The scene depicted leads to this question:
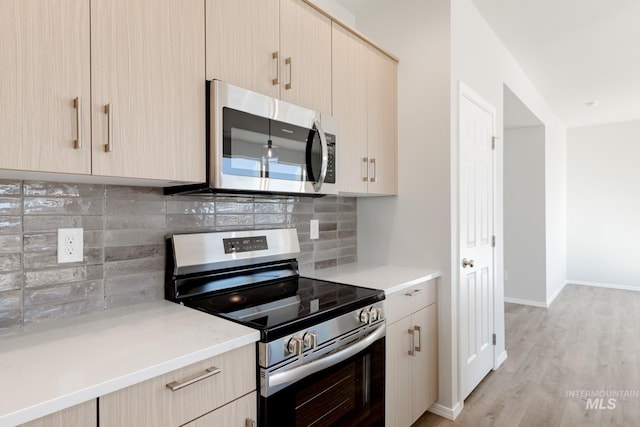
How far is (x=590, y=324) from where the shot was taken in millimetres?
4125

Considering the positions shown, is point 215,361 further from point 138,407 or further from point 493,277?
point 493,277

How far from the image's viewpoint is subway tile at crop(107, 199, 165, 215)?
1.40 m

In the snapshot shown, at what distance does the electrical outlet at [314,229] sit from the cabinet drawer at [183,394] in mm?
1148

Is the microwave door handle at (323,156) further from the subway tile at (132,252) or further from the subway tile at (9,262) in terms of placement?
the subway tile at (9,262)

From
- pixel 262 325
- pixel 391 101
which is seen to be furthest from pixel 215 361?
pixel 391 101

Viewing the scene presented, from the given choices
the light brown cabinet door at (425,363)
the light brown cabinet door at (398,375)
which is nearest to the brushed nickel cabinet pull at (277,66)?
the light brown cabinet door at (398,375)

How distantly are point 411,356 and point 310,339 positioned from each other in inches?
36.4

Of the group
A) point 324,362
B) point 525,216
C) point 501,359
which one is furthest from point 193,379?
point 525,216

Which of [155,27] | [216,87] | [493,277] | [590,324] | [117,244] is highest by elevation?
[155,27]

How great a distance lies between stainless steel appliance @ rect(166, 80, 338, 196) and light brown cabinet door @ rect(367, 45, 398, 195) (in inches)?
15.8

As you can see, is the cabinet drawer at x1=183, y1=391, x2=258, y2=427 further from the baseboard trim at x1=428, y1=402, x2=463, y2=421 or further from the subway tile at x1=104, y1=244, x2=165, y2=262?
the baseboard trim at x1=428, y1=402, x2=463, y2=421

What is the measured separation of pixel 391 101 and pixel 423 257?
1.00 meters

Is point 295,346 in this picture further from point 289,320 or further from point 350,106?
point 350,106

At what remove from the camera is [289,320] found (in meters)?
1.26
